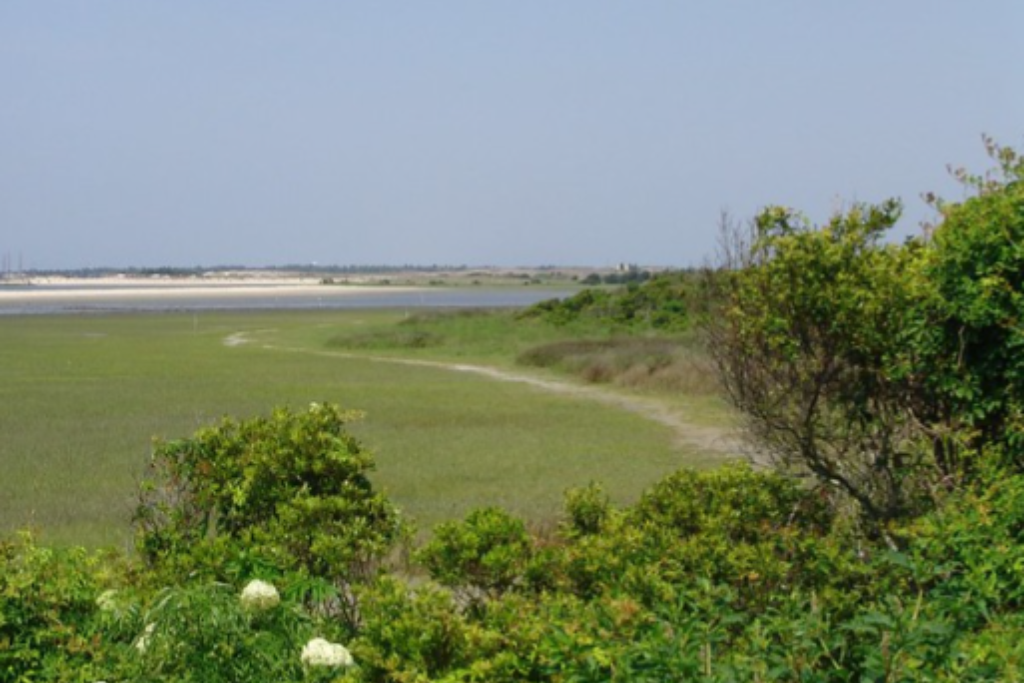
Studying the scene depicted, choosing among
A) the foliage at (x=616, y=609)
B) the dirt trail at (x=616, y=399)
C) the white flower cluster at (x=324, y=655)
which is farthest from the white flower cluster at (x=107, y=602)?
the dirt trail at (x=616, y=399)

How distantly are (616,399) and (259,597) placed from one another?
2350cm

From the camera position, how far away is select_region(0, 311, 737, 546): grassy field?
1611 centimetres

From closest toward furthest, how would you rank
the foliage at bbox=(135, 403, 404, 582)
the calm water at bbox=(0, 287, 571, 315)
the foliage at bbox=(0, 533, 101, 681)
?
the foliage at bbox=(0, 533, 101, 681), the foliage at bbox=(135, 403, 404, 582), the calm water at bbox=(0, 287, 571, 315)

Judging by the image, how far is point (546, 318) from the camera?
5759 centimetres

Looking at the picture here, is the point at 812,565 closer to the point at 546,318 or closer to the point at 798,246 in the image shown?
the point at 798,246

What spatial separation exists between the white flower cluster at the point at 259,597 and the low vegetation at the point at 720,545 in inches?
0.7

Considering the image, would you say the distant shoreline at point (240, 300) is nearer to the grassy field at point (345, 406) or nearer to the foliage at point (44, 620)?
the grassy field at point (345, 406)

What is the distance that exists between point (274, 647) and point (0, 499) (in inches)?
448

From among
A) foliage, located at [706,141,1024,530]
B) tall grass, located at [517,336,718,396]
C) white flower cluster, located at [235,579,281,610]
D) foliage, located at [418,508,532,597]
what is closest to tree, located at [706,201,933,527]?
foliage, located at [706,141,1024,530]

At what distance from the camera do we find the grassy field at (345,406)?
16.1 meters

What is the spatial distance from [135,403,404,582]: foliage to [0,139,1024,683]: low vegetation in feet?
0.05

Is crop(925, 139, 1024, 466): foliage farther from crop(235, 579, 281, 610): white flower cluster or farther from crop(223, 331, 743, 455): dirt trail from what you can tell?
crop(223, 331, 743, 455): dirt trail

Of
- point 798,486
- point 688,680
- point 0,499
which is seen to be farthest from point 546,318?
point 688,680

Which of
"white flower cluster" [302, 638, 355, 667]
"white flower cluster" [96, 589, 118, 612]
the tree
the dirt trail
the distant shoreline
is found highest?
the tree
